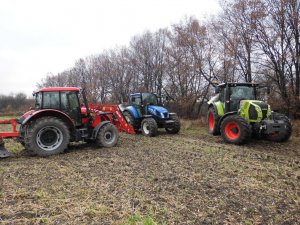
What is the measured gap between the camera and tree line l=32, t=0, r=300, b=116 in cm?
1335

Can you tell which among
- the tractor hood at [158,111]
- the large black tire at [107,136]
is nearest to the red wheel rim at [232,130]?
the tractor hood at [158,111]

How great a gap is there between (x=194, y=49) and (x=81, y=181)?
17719 mm

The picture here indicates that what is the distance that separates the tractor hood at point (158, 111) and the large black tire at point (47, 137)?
15.9 ft

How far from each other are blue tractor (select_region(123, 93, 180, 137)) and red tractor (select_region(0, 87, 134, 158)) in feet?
8.55

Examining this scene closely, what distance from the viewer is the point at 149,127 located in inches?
438

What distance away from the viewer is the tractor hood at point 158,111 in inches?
459

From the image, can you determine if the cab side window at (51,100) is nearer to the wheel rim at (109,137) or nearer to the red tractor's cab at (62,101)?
the red tractor's cab at (62,101)

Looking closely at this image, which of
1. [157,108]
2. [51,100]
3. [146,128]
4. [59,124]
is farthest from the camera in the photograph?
[157,108]

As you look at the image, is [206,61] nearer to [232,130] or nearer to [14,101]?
[232,130]

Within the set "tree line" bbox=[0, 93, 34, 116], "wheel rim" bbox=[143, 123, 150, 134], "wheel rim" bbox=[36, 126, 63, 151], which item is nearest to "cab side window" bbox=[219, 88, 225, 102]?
"wheel rim" bbox=[143, 123, 150, 134]

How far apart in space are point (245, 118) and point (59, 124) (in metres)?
5.38

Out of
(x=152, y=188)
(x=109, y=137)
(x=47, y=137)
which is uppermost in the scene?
(x=47, y=137)

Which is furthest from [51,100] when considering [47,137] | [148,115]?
[148,115]

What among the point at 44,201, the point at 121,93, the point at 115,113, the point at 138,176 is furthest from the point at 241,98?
the point at 121,93
